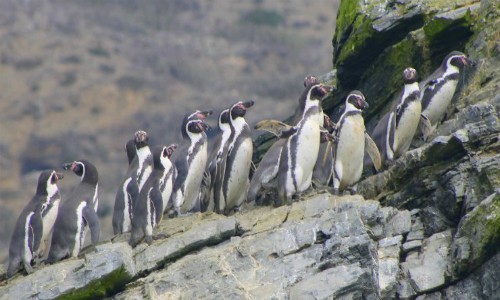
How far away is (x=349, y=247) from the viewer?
51.3 feet

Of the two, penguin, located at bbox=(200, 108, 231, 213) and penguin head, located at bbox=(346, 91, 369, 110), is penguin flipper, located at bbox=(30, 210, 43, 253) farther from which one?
penguin head, located at bbox=(346, 91, 369, 110)

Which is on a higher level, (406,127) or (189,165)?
(189,165)

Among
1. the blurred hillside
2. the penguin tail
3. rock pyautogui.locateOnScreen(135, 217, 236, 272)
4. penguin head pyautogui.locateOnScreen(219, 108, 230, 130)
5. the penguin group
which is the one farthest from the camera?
the blurred hillside

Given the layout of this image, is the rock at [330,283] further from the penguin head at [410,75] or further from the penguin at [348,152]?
the penguin head at [410,75]

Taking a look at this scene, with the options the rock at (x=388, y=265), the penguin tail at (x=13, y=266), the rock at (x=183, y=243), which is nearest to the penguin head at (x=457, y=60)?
the rock at (x=388, y=265)

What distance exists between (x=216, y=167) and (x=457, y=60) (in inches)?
158

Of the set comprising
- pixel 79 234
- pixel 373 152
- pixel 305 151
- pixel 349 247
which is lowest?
pixel 349 247

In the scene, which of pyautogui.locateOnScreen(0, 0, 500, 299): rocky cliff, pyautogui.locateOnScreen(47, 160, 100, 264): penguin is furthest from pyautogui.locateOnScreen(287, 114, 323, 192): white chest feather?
pyautogui.locateOnScreen(47, 160, 100, 264): penguin

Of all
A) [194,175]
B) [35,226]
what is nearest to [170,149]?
[194,175]

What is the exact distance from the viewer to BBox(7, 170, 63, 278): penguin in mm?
17719

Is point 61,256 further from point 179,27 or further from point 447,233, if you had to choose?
point 179,27

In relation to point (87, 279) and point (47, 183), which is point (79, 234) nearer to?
point (47, 183)

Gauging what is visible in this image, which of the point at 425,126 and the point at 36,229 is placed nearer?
the point at 36,229

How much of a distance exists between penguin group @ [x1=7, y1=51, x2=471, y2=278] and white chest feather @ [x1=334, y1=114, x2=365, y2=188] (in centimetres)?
1
